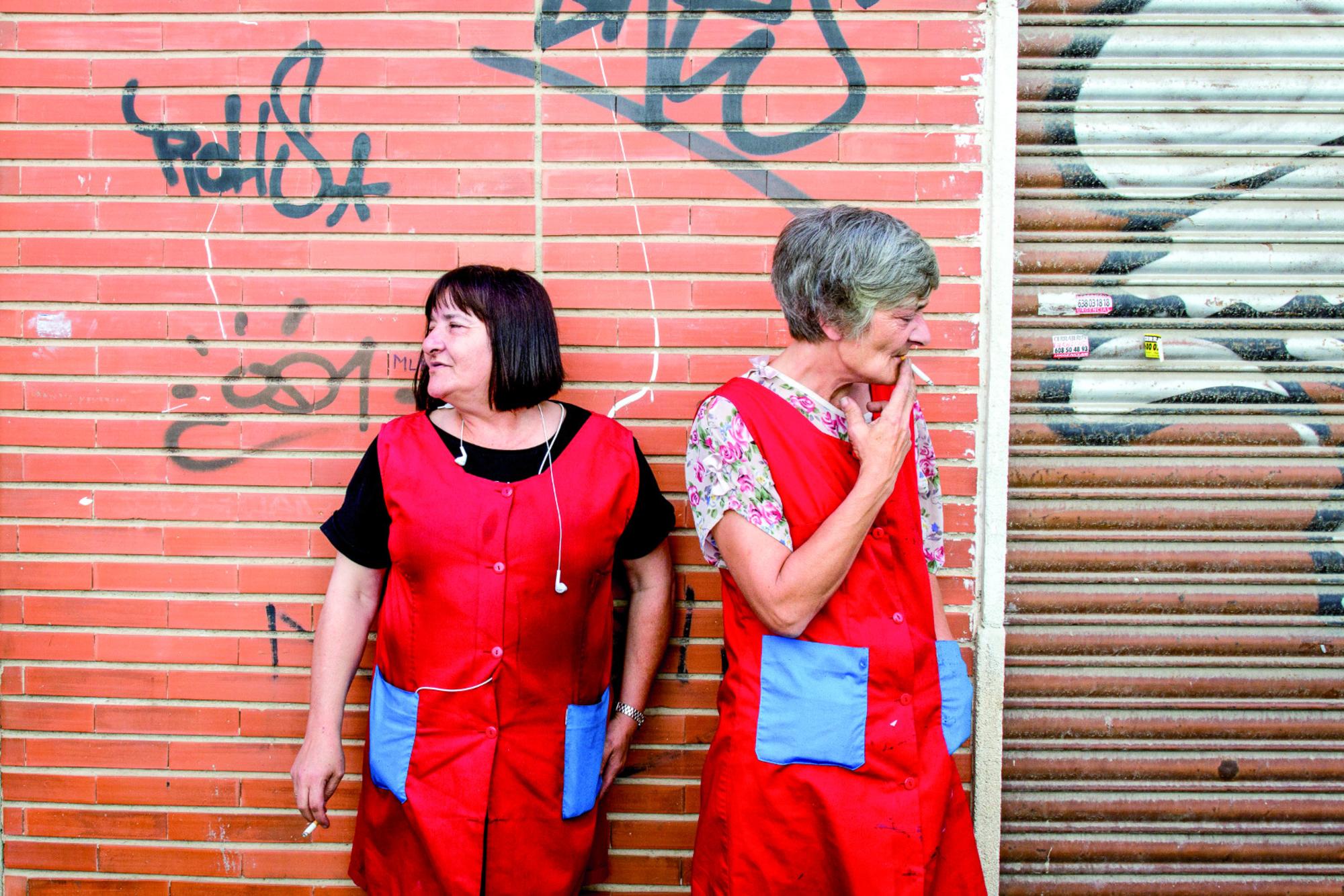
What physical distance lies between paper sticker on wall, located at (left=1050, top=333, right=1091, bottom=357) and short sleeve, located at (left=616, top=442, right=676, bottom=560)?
4.57 ft

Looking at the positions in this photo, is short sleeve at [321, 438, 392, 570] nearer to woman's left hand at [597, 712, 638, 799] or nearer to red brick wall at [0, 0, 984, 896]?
red brick wall at [0, 0, 984, 896]

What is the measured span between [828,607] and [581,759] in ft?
2.67

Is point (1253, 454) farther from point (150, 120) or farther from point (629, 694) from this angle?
point (150, 120)

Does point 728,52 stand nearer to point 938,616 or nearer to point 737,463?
point 737,463

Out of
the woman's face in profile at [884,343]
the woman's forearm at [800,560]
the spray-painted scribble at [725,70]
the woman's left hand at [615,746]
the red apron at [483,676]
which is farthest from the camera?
the spray-painted scribble at [725,70]

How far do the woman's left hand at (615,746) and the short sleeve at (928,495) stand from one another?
0.98 meters

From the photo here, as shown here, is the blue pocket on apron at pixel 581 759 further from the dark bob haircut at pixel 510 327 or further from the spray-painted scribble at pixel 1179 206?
the spray-painted scribble at pixel 1179 206

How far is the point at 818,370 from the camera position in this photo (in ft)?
6.82

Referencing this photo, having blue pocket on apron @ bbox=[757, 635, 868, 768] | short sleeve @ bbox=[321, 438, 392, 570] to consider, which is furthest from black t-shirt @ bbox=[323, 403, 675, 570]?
blue pocket on apron @ bbox=[757, 635, 868, 768]

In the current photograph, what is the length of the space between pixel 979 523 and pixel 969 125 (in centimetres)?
121

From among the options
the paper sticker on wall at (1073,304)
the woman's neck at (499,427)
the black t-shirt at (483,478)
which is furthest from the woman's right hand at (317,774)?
the paper sticker on wall at (1073,304)

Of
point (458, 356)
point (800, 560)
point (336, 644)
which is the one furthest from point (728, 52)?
point (336, 644)

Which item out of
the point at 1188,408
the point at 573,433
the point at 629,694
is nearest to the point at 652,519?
the point at 573,433

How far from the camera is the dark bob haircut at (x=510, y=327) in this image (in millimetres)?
2232
